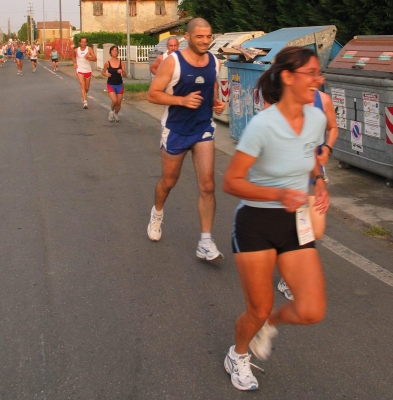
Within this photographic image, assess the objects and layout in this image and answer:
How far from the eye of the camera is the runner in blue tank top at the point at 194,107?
502cm

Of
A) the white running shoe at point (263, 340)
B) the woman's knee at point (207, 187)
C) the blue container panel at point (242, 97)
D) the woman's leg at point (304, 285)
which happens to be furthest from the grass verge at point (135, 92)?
the woman's leg at point (304, 285)

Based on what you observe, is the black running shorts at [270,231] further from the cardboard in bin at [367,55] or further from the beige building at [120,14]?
the beige building at [120,14]

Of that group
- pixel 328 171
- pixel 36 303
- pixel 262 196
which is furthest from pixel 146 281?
pixel 328 171

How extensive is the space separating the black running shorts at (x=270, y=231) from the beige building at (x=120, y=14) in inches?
2530

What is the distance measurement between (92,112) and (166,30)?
87.6 feet

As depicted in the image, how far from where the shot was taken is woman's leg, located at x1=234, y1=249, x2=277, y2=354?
3.16 metres

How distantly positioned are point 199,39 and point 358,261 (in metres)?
2.27

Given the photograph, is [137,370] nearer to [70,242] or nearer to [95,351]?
[95,351]

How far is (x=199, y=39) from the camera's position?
16.4 feet

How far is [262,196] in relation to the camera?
3.01 metres

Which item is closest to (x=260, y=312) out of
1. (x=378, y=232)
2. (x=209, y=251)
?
(x=209, y=251)

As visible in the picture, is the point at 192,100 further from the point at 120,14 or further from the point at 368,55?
the point at 120,14

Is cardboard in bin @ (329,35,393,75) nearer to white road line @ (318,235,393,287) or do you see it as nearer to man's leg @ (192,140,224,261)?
white road line @ (318,235,393,287)

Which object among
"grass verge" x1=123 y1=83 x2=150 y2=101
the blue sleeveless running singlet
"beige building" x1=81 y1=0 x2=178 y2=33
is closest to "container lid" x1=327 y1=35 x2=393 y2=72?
the blue sleeveless running singlet
